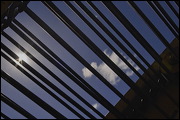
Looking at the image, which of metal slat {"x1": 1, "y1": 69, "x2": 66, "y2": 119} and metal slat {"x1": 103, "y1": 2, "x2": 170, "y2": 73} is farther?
metal slat {"x1": 103, "y1": 2, "x2": 170, "y2": 73}

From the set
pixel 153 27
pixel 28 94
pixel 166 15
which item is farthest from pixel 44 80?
pixel 166 15

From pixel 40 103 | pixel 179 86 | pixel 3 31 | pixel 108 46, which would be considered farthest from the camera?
pixel 179 86

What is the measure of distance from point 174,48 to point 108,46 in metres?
1.51

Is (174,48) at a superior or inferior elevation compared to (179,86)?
superior

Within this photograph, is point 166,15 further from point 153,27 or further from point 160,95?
point 160,95

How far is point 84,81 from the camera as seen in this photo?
16.2ft

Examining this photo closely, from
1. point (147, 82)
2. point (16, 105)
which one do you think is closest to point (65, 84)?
point (16, 105)

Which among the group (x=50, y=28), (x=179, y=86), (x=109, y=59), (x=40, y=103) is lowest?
(x=179, y=86)

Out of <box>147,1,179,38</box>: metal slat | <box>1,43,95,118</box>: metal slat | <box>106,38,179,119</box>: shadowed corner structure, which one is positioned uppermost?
<box>1,43,95,118</box>: metal slat

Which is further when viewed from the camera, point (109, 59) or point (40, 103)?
→ point (109, 59)

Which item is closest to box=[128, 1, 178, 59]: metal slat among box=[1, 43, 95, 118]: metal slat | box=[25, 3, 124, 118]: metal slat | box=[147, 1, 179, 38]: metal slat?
box=[147, 1, 179, 38]: metal slat

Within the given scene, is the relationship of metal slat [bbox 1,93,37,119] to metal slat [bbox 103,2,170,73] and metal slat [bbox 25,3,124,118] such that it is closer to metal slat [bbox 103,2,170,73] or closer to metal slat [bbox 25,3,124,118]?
metal slat [bbox 25,3,124,118]

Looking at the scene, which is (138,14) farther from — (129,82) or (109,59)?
(129,82)

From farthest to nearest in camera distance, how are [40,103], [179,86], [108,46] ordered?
1. [179,86]
2. [108,46]
3. [40,103]
